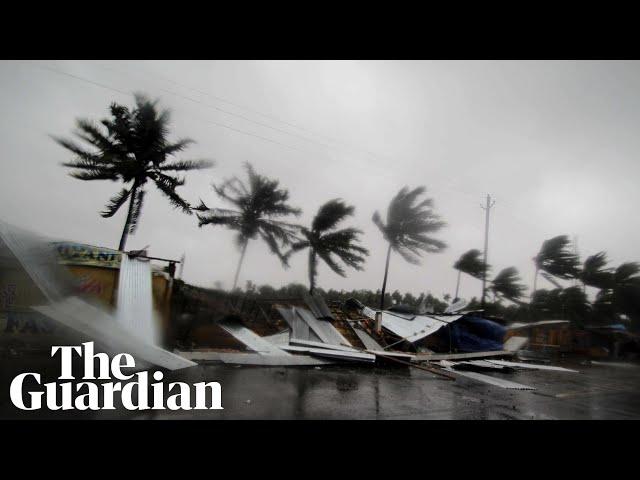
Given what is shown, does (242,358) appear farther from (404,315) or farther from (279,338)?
(404,315)

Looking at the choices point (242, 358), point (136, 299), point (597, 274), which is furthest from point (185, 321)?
point (597, 274)

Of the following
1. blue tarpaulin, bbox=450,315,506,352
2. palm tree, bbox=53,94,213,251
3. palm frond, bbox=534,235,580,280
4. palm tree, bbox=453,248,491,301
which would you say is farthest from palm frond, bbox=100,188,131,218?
palm frond, bbox=534,235,580,280

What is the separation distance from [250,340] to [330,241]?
407 inches

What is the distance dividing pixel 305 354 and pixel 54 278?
18.6 ft

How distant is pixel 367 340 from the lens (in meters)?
10.9

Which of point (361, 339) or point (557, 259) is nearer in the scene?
point (361, 339)

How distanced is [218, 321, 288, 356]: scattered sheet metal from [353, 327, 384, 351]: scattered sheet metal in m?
3.32

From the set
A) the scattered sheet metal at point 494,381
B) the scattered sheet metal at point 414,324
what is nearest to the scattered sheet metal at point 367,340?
the scattered sheet metal at point 414,324

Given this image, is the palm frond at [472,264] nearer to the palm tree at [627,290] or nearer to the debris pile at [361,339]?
the debris pile at [361,339]

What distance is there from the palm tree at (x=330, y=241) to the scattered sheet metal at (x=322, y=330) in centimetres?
720

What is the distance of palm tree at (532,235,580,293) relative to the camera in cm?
2483

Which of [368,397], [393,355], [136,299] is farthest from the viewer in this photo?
[393,355]
